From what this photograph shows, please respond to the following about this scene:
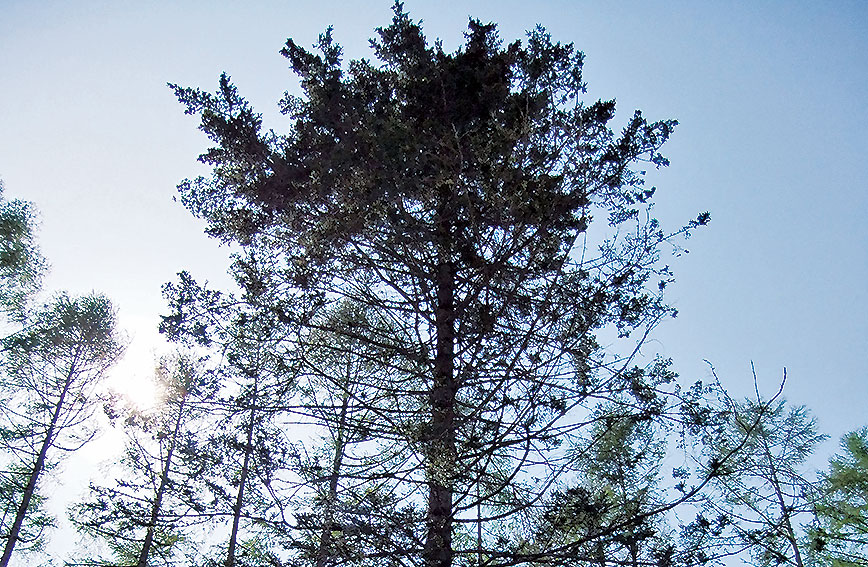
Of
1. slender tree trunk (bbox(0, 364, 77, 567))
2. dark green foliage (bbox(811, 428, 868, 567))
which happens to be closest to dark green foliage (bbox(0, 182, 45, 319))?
slender tree trunk (bbox(0, 364, 77, 567))

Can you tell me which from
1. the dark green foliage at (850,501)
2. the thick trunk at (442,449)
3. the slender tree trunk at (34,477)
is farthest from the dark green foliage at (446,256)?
the slender tree trunk at (34,477)

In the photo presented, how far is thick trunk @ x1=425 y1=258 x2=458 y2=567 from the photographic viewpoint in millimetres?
4227

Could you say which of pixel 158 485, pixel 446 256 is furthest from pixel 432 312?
pixel 158 485

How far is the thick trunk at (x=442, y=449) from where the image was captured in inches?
166

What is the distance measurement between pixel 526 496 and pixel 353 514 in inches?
65.5

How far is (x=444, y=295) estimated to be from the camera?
18.9 ft

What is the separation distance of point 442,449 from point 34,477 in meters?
12.6

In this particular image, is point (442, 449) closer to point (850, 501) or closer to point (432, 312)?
point (432, 312)

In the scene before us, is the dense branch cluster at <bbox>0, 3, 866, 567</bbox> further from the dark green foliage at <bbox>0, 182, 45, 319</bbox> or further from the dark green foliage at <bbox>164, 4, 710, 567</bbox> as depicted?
the dark green foliage at <bbox>0, 182, 45, 319</bbox>

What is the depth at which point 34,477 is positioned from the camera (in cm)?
1190

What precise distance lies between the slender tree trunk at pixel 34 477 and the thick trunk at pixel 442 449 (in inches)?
467

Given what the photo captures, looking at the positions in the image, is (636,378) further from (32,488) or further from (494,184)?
(32,488)

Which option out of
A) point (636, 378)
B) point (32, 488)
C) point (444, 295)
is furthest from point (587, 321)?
point (32, 488)

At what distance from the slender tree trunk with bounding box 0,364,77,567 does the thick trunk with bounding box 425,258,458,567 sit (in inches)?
467
